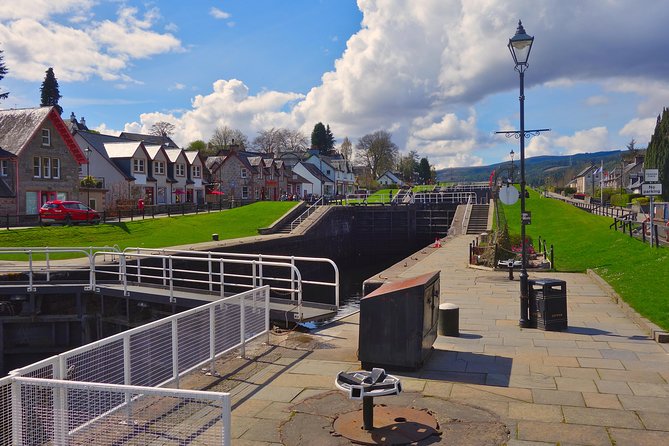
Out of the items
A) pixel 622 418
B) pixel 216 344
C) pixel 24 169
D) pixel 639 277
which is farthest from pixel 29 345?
pixel 24 169

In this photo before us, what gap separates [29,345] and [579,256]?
2216cm

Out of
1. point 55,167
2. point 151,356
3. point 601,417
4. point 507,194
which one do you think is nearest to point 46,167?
point 55,167

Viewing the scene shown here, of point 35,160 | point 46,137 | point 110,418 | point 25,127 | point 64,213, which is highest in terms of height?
point 25,127

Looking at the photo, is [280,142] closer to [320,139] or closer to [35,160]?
[320,139]

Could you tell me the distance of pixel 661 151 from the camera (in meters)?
74.4

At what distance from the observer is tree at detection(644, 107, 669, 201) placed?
7077cm

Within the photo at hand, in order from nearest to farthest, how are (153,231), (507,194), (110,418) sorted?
(110,418), (507,194), (153,231)

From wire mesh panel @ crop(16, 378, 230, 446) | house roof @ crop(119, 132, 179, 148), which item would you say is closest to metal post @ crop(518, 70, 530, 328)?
wire mesh panel @ crop(16, 378, 230, 446)

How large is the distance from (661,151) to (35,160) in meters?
71.9

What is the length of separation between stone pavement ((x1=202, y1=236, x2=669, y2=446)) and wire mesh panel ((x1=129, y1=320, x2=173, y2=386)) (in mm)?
685

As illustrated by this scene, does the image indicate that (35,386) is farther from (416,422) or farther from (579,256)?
(579,256)

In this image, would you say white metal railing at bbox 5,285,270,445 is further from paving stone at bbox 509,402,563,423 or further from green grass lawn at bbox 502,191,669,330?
green grass lawn at bbox 502,191,669,330

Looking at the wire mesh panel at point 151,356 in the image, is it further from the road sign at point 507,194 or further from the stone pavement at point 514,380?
the road sign at point 507,194

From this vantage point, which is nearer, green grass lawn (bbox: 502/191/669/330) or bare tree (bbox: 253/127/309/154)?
green grass lawn (bbox: 502/191/669/330)
